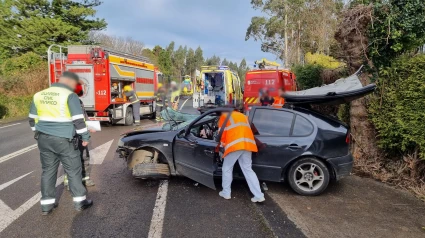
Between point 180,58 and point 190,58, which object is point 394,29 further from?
point 190,58

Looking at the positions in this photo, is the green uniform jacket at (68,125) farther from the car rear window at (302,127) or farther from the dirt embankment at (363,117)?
the dirt embankment at (363,117)

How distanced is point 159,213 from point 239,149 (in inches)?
54.4

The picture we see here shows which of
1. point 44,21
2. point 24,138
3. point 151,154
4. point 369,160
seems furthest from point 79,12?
point 369,160

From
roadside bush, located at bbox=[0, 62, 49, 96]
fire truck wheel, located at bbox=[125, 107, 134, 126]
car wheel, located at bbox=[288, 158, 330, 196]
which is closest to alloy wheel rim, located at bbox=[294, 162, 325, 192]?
car wheel, located at bbox=[288, 158, 330, 196]

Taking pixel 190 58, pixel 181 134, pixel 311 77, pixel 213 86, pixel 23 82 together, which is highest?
pixel 190 58

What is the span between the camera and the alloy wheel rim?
4395 mm

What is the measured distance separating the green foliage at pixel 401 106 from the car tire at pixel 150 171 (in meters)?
3.97

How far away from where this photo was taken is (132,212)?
150 inches

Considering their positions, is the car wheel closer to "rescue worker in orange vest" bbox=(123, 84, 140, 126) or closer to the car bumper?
the car bumper

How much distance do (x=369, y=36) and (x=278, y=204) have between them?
12.8ft

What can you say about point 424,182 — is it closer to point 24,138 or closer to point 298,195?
point 298,195

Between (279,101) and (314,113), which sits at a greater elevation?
(279,101)

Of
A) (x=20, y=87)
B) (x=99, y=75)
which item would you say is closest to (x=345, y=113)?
(x=99, y=75)

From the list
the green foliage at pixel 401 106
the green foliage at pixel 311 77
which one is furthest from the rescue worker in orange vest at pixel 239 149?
the green foliage at pixel 311 77
